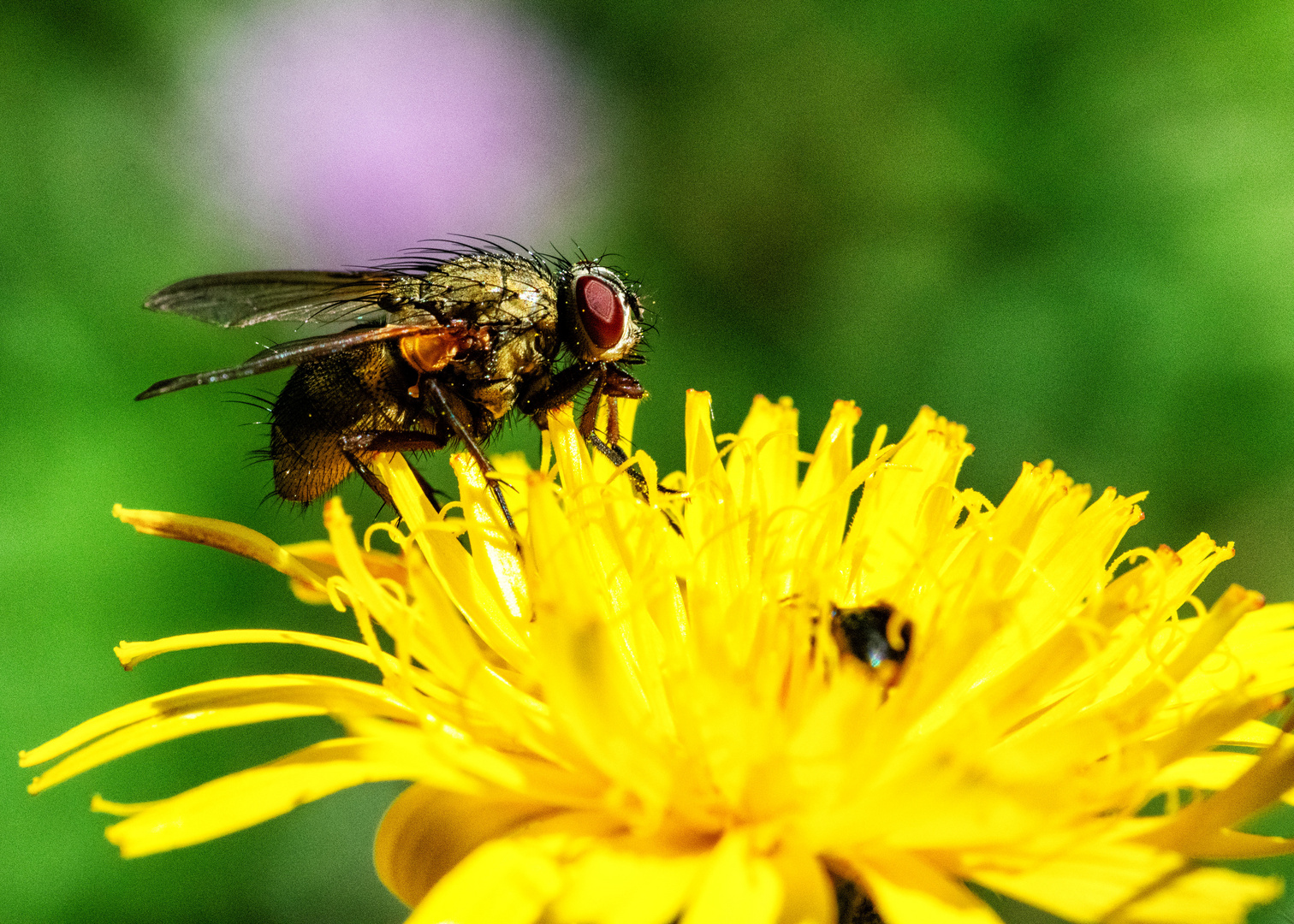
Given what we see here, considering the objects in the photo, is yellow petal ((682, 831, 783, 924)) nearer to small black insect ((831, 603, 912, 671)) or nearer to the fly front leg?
small black insect ((831, 603, 912, 671))

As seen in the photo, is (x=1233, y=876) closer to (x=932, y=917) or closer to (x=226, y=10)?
(x=932, y=917)

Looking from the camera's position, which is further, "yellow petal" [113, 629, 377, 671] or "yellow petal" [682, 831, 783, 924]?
"yellow petal" [113, 629, 377, 671]

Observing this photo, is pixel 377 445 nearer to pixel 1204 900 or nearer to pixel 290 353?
pixel 290 353

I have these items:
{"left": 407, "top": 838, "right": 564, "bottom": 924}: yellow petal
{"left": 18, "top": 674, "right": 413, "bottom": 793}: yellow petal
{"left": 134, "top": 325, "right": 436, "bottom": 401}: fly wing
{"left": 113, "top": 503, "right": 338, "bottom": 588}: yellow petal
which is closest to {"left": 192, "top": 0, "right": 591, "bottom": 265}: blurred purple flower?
{"left": 134, "top": 325, "right": 436, "bottom": 401}: fly wing

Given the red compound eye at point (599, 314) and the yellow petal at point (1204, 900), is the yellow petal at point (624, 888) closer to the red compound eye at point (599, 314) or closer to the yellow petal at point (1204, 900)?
the yellow petal at point (1204, 900)

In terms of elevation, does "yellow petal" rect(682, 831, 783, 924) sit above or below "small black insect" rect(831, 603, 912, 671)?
below

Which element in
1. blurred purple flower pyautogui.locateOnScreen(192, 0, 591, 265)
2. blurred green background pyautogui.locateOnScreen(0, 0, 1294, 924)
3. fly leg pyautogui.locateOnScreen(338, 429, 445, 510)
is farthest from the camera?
blurred purple flower pyautogui.locateOnScreen(192, 0, 591, 265)

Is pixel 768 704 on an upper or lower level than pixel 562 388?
lower

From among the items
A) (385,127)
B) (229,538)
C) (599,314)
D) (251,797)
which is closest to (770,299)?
(385,127)
